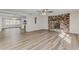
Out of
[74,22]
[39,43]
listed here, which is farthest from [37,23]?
[39,43]

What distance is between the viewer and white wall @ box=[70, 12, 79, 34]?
29.2ft

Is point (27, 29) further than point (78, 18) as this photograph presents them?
Yes

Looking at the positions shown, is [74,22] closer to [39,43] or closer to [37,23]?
[37,23]

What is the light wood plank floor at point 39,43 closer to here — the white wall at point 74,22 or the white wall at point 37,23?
the white wall at point 74,22

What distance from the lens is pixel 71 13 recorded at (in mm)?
9273

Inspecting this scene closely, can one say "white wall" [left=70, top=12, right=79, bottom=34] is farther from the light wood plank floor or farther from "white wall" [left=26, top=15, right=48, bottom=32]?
"white wall" [left=26, top=15, right=48, bottom=32]

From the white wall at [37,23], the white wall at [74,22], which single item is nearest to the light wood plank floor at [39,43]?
the white wall at [74,22]

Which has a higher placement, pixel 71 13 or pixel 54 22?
pixel 71 13

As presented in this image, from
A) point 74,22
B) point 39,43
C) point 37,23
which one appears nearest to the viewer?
point 39,43

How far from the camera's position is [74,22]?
29.8ft
